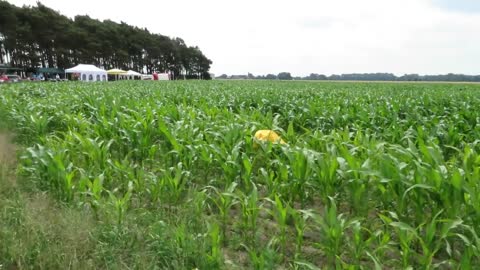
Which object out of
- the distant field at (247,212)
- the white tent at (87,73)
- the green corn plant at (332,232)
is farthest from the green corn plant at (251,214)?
the white tent at (87,73)

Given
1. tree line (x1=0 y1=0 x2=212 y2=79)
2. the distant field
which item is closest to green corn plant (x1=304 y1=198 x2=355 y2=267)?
the distant field

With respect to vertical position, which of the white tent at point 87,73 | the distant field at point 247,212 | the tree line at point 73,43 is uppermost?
the tree line at point 73,43

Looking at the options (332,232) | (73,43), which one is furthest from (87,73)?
(332,232)

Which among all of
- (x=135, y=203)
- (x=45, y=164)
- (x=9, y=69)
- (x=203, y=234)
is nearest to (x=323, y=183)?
(x=203, y=234)

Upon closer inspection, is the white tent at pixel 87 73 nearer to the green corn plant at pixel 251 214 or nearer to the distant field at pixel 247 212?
the distant field at pixel 247 212

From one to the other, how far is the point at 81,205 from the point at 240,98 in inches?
322

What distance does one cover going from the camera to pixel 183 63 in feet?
322

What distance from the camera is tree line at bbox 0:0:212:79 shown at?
5350 cm

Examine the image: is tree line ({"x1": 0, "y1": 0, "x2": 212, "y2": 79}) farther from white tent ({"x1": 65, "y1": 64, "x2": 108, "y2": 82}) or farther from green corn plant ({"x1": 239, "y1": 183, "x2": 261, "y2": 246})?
green corn plant ({"x1": 239, "y1": 183, "x2": 261, "y2": 246})

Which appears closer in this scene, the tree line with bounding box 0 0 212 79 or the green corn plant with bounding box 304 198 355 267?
the green corn plant with bounding box 304 198 355 267

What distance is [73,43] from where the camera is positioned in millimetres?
61906

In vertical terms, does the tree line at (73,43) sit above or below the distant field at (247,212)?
above

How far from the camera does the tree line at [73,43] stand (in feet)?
176

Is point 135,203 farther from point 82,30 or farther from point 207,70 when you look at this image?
point 207,70
